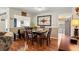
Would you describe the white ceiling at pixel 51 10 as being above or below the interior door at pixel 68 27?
above

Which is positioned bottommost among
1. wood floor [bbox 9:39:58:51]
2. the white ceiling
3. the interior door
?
wood floor [bbox 9:39:58:51]

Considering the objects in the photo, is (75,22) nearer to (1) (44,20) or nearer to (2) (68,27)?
(2) (68,27)

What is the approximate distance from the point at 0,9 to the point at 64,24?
4.12ft

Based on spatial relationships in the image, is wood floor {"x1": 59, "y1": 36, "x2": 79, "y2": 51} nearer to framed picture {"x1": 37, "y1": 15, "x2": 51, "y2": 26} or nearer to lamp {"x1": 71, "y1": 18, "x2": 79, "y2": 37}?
lamp {"x1": 71, "y1": 18, "x2": 79, "y2": 37}

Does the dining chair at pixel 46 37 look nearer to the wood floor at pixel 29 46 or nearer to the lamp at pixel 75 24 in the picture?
the wood floor at pixel 29 46

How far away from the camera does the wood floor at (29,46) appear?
9.11 ft

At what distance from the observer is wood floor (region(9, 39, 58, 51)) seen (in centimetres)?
278

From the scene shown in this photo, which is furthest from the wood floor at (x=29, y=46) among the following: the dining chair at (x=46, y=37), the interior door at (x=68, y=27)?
the interior door at (x=68, y=27)

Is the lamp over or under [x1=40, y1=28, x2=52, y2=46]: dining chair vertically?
over

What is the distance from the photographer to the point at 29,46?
282 centimetres

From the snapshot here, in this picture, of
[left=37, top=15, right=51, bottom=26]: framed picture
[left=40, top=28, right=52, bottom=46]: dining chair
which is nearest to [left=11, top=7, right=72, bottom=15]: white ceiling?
[left=37, top=15, right=51, bottom=26]: framed picture

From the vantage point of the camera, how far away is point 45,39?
284cm

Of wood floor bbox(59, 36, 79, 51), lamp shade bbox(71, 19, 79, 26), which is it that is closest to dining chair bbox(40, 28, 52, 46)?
wood floor bbox(59, 36, 79, 51)
